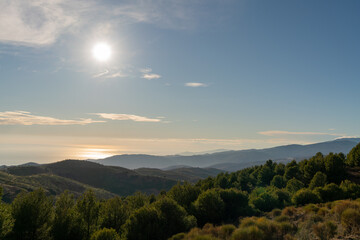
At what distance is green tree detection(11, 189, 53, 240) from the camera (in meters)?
27.4

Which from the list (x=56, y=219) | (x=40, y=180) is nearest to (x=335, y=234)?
(x=56, y=219)

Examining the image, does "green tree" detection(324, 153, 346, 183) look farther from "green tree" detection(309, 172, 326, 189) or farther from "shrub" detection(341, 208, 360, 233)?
"shrub" detection(341, 208, 360, 233)

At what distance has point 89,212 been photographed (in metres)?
32.8

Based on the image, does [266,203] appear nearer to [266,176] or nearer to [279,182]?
[279,182]

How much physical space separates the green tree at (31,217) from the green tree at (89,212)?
14.3ft

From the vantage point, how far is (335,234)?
17766mm

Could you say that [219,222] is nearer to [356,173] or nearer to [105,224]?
[105,224]

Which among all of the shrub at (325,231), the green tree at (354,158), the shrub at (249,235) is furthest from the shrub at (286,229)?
the green tree at (354,158)

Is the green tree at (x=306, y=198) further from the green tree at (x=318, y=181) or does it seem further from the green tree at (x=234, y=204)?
the green tree at (x=318, y=181)

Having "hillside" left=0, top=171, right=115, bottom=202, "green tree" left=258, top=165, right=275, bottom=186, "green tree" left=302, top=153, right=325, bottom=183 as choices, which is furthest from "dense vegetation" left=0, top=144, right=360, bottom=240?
"hillside" left=0, top=171, right=115, bottom=202

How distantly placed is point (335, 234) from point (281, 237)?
4124 millimetres

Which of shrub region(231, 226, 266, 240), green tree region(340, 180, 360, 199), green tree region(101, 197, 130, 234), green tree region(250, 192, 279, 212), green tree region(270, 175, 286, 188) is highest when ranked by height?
shrub region(231, 226, 266, 240)

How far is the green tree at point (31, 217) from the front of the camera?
27.4 meters

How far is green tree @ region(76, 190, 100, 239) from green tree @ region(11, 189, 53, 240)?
14.3ft
